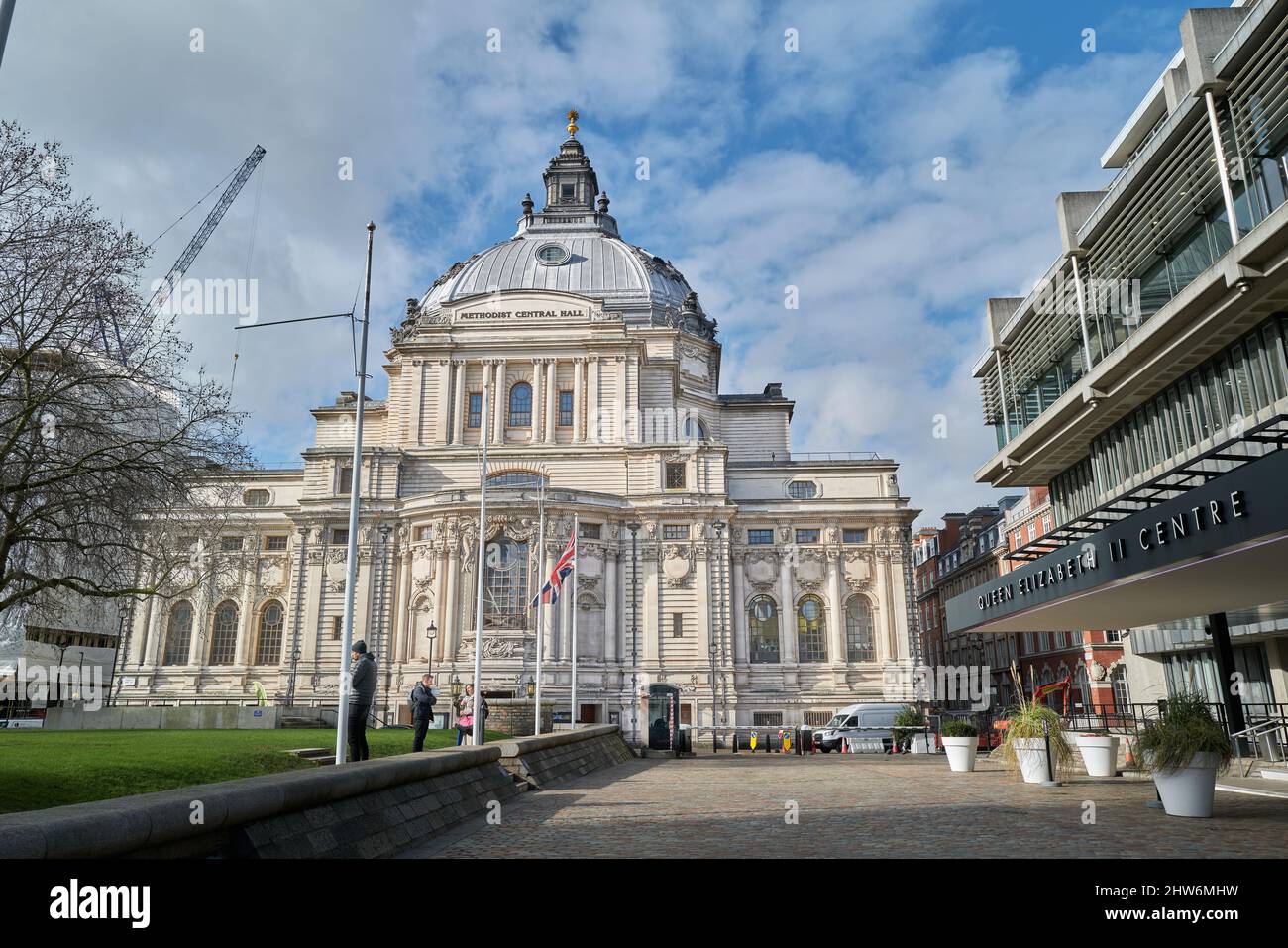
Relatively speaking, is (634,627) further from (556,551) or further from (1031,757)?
(1031,757)

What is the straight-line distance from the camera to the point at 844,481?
217ft

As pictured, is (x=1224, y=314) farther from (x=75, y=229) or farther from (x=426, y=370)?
(x=426, y=370)

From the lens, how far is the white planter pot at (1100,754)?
20516mm

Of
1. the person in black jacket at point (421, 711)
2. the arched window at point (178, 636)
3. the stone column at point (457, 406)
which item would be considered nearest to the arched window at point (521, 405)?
the stone column at point (457, 406)

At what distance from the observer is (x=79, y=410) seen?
19.0 m

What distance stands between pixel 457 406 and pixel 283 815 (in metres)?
58.2

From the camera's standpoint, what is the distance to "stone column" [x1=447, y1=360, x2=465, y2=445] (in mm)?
65175

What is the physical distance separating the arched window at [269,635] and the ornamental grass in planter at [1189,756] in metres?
58.9

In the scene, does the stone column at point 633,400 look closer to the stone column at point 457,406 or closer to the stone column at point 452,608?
the stone column at point 457,406

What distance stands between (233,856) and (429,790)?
17.7 feet

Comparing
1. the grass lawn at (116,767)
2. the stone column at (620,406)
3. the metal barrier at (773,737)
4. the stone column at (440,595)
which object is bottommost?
the metal barrier at (773,737)

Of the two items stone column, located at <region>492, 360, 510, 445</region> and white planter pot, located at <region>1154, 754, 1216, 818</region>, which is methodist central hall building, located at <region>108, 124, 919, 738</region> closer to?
stone column, located at <region>492, 360, 510, 445</region>

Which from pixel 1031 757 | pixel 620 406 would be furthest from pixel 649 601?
pixel 1031 757
